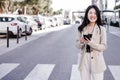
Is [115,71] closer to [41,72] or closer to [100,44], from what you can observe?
[41,72]

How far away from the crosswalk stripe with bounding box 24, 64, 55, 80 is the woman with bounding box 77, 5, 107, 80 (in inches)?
149

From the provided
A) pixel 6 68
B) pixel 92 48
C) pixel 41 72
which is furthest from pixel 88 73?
pixel 6 68

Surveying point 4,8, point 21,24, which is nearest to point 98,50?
point 21,24

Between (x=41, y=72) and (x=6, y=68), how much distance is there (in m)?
1.31

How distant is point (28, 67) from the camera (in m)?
10.3

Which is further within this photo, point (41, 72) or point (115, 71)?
point (115, 71)

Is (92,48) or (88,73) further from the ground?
(92,48)

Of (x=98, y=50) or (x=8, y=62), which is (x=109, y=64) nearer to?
(x=8, y=62)

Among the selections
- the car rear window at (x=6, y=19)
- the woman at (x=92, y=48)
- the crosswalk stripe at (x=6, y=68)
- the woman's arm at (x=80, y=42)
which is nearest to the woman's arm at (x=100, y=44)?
the woman at (x=92, y=48)

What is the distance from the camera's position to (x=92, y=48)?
4.68 meters

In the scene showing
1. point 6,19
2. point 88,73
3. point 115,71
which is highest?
point 6,19

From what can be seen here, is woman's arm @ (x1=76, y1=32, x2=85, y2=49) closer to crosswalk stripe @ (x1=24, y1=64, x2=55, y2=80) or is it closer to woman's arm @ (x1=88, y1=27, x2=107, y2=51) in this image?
woman's arm @ (x1=88, y1=27, x2=107, y2=51)

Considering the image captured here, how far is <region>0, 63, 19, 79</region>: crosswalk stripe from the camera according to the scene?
9.27m

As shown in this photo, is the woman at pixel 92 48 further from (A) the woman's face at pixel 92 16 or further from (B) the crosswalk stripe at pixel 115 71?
(B) the crosswalk stripe at pixel 115 71
